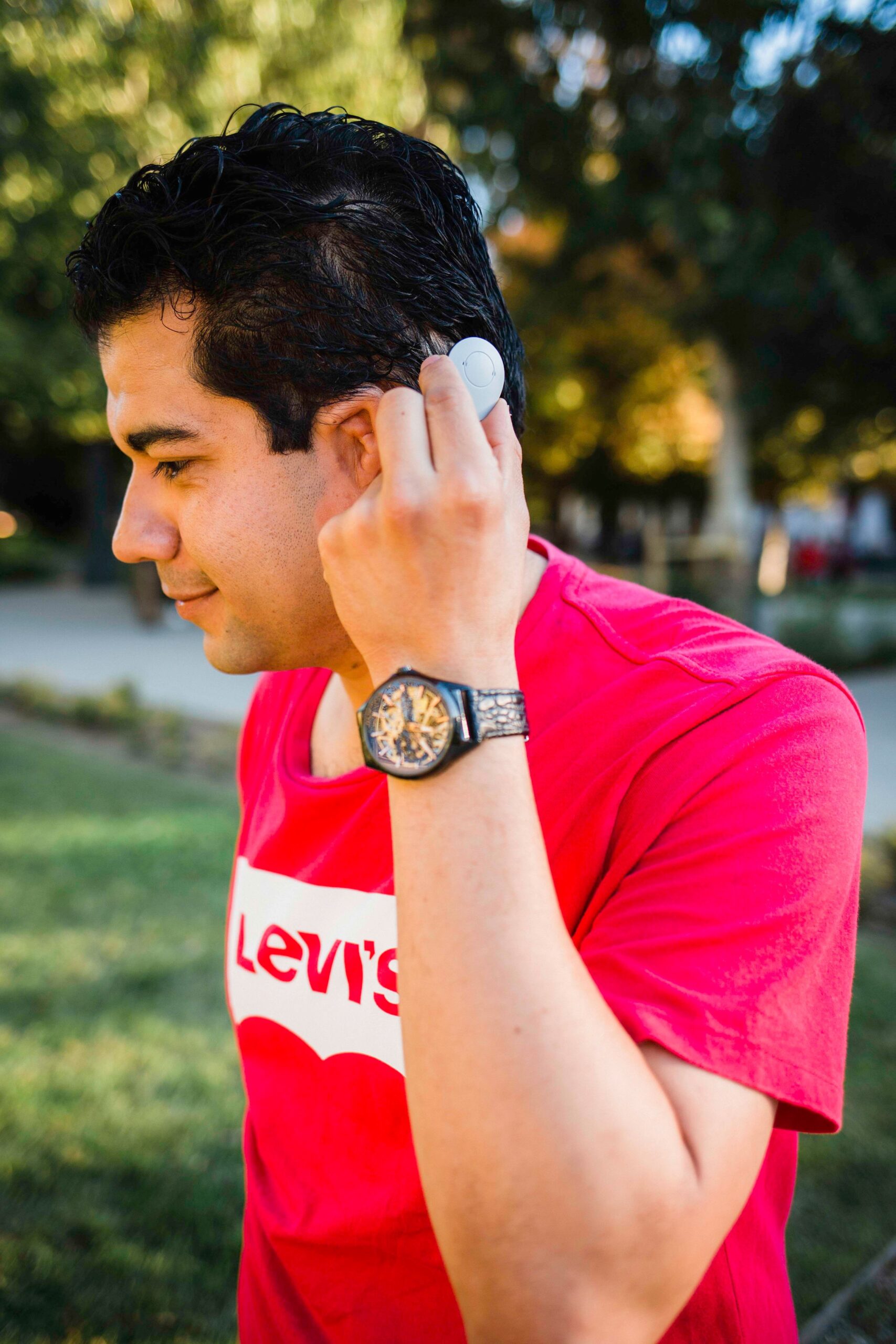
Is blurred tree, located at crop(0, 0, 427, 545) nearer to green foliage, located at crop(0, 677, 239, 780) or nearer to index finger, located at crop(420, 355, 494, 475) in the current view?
green foliage, located at crop(0, 677, 239, 780)

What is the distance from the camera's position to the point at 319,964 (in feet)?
4.63

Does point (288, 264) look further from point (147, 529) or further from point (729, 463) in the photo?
point (729, 463)

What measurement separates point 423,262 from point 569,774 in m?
0.73

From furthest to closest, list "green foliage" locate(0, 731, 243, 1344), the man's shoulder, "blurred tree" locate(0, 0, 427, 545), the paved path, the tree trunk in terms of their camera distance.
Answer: the tree trunk
the paved path
"blurred tree" locate(0, 0, 427, 545)
"green foliage" locate(0, 731, 243, 1344)
the man's shoulder

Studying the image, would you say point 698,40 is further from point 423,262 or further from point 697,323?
point 423,262

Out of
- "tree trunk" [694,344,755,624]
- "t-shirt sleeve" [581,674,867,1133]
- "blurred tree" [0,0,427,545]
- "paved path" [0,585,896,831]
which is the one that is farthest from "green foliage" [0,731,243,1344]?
"tree trunk" [694,344,755,624]

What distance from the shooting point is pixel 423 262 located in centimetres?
135

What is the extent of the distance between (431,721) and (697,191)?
12.5 m

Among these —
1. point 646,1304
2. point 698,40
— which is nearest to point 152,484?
point 646,1304

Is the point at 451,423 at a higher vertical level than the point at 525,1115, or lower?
higher

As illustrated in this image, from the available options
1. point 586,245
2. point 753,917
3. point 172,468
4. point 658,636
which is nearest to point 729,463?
point 586,245

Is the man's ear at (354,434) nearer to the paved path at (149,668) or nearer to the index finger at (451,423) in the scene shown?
the index finger at (451,423)

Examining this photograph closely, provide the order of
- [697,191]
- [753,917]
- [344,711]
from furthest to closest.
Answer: [697,191]
[344,711]
[753,917]

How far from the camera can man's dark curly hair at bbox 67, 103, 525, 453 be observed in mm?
1293
